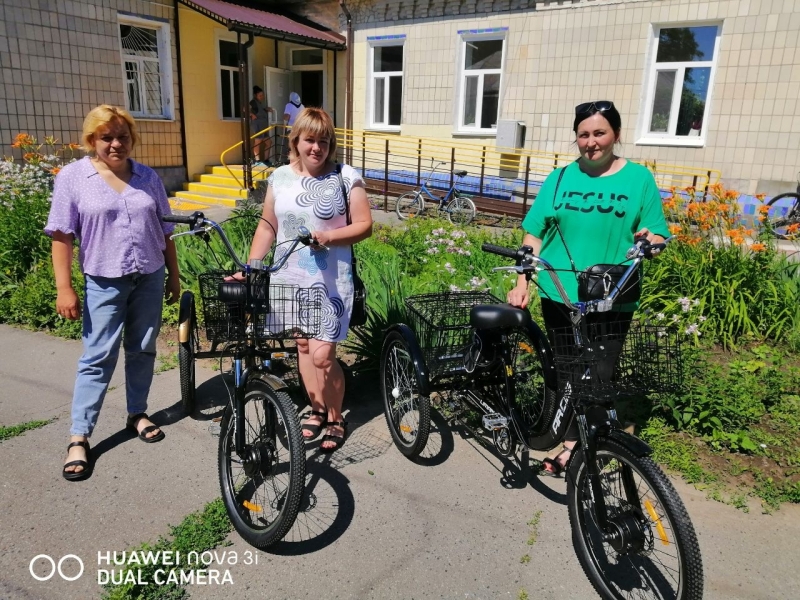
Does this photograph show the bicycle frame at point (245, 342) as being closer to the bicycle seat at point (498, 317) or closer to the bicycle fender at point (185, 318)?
the bicycle seat at point (498, 317)

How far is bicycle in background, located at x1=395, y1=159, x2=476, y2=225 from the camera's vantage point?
10594mm

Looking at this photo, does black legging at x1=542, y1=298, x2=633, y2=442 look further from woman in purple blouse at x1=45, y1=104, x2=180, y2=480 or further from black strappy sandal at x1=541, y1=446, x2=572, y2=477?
woman in purple blouse at x1=45, y1=104, x2=180, y2=480

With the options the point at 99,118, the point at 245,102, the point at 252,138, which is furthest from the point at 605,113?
the point at 252,138

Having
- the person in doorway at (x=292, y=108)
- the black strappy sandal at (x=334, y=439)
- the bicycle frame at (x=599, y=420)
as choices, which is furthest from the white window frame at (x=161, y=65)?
the bicycle frame at (x=599, y=420)

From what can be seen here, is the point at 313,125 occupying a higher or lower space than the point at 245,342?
higher

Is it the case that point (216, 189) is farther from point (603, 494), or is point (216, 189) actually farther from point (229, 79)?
point (603, 494)

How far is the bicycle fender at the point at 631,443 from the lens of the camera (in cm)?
217

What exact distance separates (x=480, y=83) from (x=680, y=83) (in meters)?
3.95

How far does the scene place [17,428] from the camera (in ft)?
11.8

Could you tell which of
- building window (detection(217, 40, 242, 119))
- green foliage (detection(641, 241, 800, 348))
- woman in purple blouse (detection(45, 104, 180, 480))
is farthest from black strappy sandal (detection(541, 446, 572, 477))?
building window (detection(217, 40, 242, 119))

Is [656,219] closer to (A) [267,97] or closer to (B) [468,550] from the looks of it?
(B) [468,550]

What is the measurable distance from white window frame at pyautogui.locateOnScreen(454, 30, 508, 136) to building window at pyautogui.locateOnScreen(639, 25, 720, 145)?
2897 mm

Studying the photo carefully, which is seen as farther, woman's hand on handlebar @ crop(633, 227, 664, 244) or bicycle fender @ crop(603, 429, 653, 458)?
woman's hand on handlebar @ crop(633, 227, 664, 244)

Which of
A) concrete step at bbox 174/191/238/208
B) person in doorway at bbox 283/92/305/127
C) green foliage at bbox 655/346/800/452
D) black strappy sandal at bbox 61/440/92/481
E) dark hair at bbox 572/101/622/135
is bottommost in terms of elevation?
black strappy sandal at bbox 61/440/92/481
